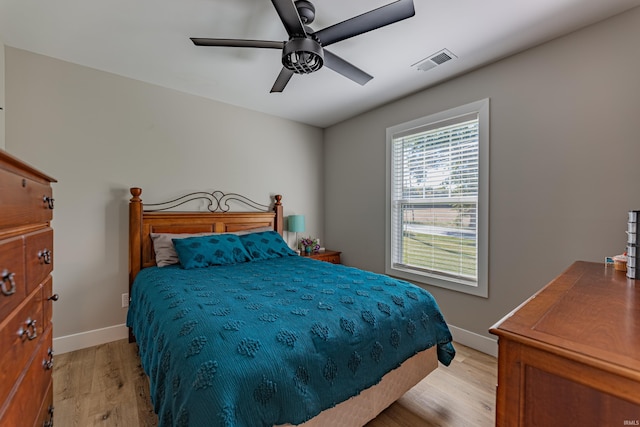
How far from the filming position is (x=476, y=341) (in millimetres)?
2477

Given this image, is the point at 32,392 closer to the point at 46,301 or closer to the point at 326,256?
the point at 46,301

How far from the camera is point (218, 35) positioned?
2.05 meters

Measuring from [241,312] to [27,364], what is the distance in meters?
0.77

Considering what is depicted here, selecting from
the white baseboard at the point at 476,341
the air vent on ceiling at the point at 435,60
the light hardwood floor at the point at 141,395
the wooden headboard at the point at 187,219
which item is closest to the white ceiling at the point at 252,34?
the air vent on ceiling at the point at 435,60

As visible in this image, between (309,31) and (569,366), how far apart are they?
202 centimetres

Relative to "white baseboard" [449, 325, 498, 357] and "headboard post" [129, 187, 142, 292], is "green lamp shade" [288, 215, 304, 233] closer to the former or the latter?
"headboard post" [129, 187, 142, 292]

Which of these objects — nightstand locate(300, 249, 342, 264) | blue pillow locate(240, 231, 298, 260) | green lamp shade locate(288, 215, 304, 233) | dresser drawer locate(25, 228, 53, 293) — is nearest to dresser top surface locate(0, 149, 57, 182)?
dresser drawer locate(25, 228, 53, 293)

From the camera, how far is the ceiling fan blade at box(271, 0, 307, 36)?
1398mm

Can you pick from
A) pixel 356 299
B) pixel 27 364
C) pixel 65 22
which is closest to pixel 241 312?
pixel 356 299

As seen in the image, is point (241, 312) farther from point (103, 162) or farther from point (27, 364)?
point (103, 162)

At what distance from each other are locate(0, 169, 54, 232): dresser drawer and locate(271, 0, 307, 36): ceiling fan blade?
1.34 metres

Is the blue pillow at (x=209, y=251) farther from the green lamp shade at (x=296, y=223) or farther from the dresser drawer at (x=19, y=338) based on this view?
the dresser drawer at (x=19, y=338)

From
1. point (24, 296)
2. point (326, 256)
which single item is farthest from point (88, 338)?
point (326, 256)

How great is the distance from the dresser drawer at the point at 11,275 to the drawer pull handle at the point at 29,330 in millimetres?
101
